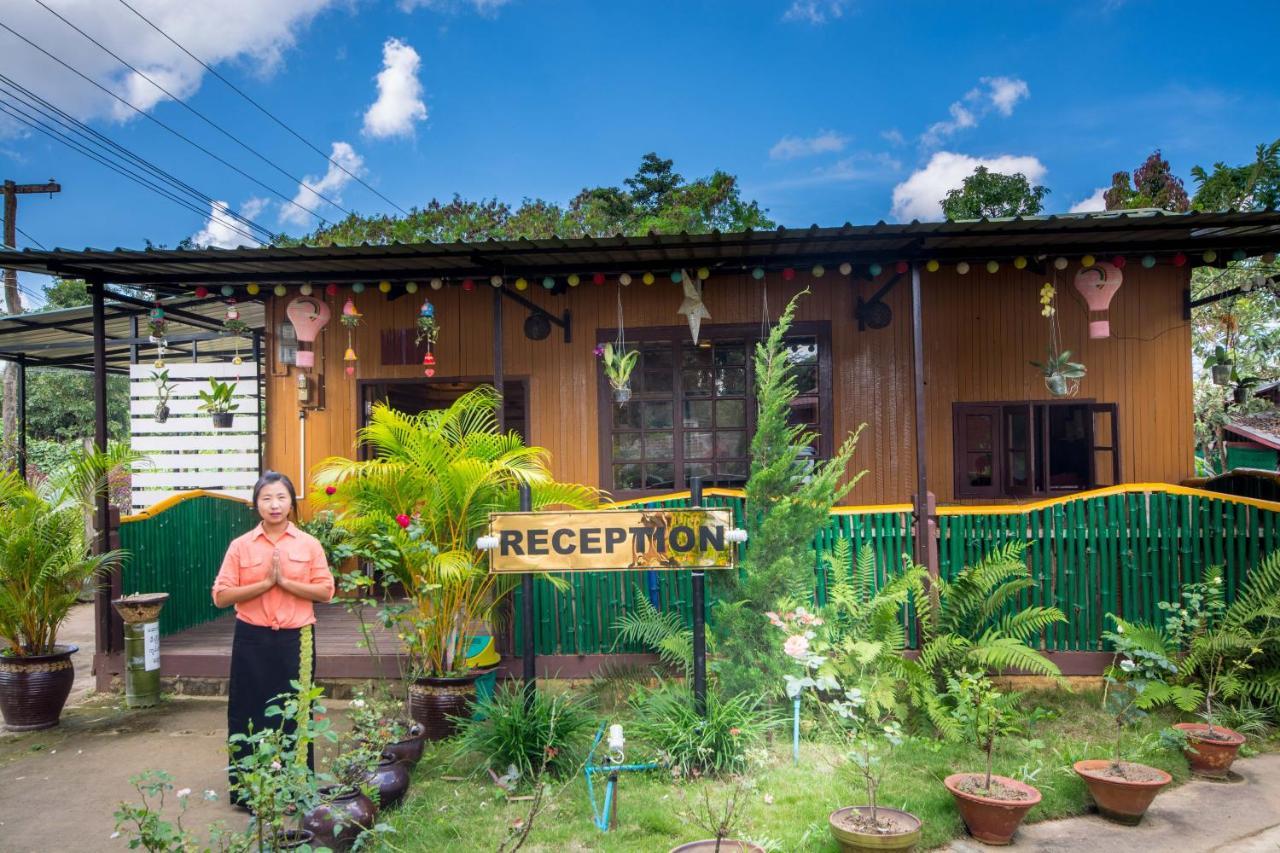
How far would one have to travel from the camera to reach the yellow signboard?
4219 mm

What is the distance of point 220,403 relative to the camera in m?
7.70

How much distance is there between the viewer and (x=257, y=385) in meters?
8.20

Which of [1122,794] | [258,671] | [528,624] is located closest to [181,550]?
[258,671]

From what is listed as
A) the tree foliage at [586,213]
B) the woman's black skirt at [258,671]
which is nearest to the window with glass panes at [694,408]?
the woman's black skirt at [258,671]

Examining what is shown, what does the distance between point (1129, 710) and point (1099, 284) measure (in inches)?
125

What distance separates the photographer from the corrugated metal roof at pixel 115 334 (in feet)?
27.1

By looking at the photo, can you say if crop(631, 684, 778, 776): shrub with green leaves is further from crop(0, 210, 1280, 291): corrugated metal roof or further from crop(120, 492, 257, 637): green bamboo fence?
crop(120, 492, 257, 637): green bamboo fence

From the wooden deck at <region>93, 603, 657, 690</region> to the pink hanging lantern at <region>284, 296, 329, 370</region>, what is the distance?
228 cm

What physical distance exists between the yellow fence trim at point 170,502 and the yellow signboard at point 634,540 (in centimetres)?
394

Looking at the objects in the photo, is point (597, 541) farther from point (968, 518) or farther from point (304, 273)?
point (304, 273)

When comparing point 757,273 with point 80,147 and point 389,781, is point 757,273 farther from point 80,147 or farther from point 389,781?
point 80,147

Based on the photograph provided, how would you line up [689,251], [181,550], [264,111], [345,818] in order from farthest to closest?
[264,111] < [181,550] < [689,251] < [345,818]

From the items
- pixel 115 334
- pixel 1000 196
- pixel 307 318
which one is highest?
pixel 1000 196

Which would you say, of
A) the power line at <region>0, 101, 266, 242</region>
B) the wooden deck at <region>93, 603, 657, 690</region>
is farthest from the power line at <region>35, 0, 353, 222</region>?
the wooden deck at <region>93, 603, 657, 690</region>
